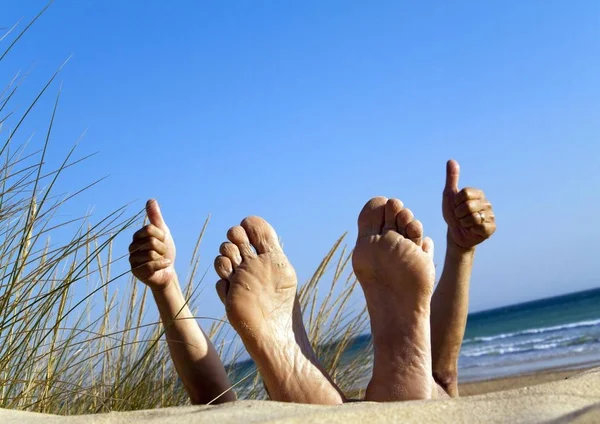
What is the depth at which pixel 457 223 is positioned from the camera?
1.65m

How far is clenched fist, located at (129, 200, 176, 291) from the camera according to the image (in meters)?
1.54

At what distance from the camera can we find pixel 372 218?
67.1 inches

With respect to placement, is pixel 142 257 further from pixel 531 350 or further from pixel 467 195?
pixel 531 350

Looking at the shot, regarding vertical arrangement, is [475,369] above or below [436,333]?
below

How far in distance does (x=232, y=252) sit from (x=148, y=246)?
19cm

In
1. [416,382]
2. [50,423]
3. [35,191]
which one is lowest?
[416,382]

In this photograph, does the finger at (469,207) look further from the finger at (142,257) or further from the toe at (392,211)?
the finger at (142,257)

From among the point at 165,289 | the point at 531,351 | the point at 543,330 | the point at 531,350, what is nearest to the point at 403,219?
the point at 165,289

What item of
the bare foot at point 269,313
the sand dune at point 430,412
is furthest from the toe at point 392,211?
the sand dune at point 430,412

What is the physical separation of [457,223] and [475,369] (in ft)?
27.5

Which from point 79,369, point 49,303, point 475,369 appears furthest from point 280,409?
point 475,369

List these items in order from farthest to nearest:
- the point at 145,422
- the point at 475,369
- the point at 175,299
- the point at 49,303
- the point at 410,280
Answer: the point at 475,369 < the point at 175,299 < the point at 410,280 < the point at 49,303 < the point at 145,422

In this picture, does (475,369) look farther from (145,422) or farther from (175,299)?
(145,422)

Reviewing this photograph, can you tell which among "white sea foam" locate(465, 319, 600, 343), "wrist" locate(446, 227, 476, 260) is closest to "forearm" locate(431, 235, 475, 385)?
"wrist" locate(446, 227, 476, 260)
